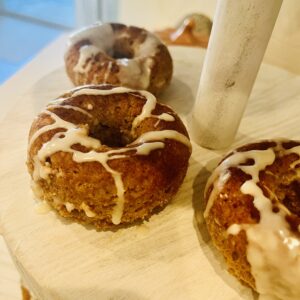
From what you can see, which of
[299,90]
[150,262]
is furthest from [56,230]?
[299,90]

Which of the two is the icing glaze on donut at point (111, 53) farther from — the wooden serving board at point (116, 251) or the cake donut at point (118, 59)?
the wooden serving board at point (116, 251)

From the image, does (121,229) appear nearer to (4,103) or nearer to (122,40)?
(122,40)

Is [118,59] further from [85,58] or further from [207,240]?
[207,240]

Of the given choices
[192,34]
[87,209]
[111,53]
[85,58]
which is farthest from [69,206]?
[192,34]

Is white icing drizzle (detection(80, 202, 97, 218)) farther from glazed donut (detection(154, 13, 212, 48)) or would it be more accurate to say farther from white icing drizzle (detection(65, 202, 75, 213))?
glazed donut (detection(154, 13, 212, 48))

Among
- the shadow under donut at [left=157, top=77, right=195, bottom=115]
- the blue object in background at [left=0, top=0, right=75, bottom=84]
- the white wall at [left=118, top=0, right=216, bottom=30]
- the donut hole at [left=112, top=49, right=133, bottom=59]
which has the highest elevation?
the donut hole at [left=112, top=49, right=133, bottom=59]

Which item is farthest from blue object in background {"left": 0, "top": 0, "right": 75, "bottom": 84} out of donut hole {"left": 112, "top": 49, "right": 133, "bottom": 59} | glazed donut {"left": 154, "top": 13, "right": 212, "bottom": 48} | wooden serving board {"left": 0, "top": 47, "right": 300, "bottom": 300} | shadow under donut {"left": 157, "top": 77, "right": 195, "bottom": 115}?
wooden serving board {"left": 0, "top": 47, "right": 300, "bottom": 300}
